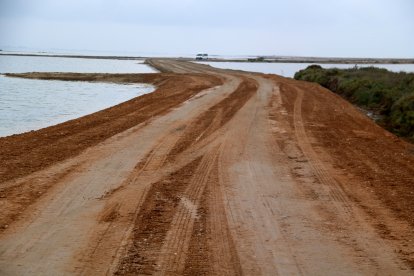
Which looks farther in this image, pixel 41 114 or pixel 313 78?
pixel 313 78

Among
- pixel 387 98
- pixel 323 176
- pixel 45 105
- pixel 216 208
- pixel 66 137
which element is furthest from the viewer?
pixel 45 105

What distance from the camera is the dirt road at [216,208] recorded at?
5254 millimetres

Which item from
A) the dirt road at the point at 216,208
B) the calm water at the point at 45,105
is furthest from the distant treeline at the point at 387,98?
the calm water at the point at 45,105

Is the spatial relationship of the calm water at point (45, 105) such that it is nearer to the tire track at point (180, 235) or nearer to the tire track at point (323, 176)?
the tire track at point (323, 176)

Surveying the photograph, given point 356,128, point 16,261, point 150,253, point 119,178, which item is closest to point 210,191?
point 119,178

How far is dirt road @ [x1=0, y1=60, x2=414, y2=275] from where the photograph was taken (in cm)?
525

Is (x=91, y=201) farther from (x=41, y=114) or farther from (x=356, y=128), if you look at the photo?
(x=41, y=114)

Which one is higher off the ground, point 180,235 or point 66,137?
point 180,235

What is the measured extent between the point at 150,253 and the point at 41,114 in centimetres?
1648

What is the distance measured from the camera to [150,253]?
5387mm

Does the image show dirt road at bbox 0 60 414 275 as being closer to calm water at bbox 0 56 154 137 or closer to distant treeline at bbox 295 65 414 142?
distant treeline at bbox 295 65 414 142

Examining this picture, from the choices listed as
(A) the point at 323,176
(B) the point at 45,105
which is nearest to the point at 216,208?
(A) the point at 323,176

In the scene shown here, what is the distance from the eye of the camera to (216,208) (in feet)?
22.9

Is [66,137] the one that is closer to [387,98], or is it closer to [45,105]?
[45,105]
